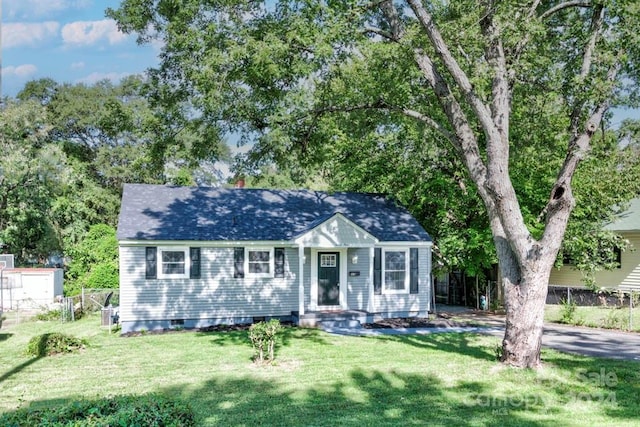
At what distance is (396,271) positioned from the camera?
62.0 ft

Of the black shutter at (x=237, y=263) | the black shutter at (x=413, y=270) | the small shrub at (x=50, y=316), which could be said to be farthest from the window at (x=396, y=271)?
the small shrub at (x=50, y=316)

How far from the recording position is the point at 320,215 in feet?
63.7

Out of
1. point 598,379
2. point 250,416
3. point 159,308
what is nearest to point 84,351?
point 159,308

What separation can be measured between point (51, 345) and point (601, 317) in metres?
17.2

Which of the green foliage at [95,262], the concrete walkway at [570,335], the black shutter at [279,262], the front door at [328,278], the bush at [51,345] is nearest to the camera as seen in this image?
the bush at [51,345]

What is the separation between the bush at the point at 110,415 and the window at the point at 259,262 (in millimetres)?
12328

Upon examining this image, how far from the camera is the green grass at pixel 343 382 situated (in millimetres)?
7980

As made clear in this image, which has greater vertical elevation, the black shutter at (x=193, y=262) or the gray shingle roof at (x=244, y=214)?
the gray shingle roof at (x=244, y=214)

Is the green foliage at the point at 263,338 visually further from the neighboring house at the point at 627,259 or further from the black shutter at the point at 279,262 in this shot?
the neighboring house at the point at 627,259

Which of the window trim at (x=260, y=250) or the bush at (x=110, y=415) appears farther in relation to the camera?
the window trim at (x=260, y=250)

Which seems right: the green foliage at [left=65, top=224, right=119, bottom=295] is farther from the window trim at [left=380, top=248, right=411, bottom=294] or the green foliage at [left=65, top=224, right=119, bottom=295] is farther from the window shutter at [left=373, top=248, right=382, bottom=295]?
the window trim at [left=380, top=248, right=411, bottom=294]

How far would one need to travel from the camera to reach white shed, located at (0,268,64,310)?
23.2m

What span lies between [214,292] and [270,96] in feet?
24.1

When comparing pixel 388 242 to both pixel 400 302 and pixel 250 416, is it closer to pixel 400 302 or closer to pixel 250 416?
pixel 400 302
